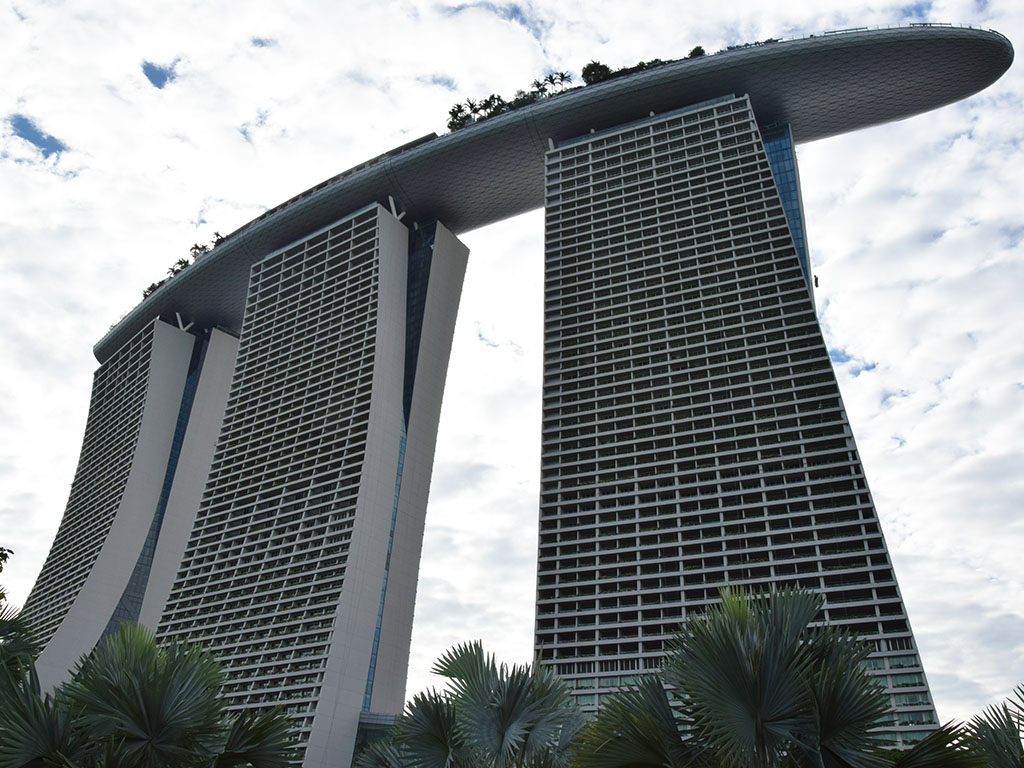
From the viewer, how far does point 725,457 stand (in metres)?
50.1

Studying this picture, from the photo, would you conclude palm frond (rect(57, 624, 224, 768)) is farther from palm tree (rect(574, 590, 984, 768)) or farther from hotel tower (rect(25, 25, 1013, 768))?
hotel tower (rect(25, 25, 1013, 768))

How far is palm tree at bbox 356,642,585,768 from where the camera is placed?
699 inches

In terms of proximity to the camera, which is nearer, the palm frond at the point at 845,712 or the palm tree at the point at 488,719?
the palm frond at the point at 845,712

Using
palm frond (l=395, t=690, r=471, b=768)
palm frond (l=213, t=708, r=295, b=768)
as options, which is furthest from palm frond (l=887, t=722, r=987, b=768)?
palm frond (l=213, t=708, r=295, b=768)

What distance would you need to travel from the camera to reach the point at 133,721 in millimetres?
15070

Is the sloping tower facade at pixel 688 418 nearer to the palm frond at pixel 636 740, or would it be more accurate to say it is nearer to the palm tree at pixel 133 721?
the palm tree at pixel 133 721

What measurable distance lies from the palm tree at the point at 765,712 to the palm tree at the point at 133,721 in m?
6.31

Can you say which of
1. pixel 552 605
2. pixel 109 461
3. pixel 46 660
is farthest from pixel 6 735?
pixel 109 461

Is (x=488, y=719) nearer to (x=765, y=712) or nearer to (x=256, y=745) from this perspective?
(x=256, y=745)

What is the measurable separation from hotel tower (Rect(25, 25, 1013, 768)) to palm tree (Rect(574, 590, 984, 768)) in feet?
92.4

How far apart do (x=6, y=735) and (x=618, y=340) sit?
46.5 meters

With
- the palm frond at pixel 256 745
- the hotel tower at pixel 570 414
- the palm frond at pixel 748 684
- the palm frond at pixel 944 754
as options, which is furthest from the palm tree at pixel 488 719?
the hotel tower at pixel 570 414

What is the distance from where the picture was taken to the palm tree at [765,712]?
1288 cm

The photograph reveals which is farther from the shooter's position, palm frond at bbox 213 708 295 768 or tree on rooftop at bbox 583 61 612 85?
tree on rooftop at bbox 583 61 612 85
